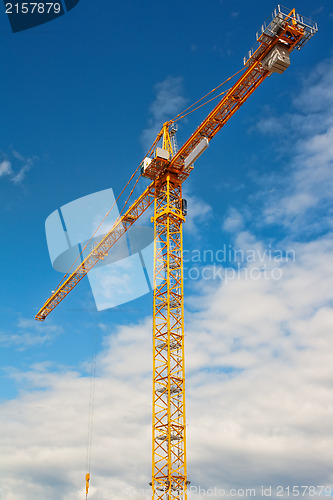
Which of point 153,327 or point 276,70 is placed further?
point 153,327

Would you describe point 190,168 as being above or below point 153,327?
above

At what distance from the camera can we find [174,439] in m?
38.3

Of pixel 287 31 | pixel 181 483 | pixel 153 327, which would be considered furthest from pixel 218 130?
pixel 181 483

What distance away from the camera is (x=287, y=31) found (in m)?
36.6

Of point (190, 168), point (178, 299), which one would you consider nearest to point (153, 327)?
point (178, 299)

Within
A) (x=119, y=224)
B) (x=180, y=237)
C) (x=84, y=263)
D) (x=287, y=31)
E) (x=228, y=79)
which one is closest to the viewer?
(x=287, y=31)

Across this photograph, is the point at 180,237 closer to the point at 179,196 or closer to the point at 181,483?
the point at 179,196

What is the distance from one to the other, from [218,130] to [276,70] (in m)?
7.71

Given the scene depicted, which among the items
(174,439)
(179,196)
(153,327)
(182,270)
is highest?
(179,196)

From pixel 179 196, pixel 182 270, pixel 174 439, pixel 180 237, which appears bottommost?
pixel 174 439

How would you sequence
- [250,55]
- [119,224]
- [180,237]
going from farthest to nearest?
1. [119,224]
2. [180,237]
3. [250,55]

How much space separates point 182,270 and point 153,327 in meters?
5.93

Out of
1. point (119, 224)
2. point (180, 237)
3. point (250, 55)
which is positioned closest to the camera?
point (250, 55)

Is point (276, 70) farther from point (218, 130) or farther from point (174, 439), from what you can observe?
point (174, 439)
